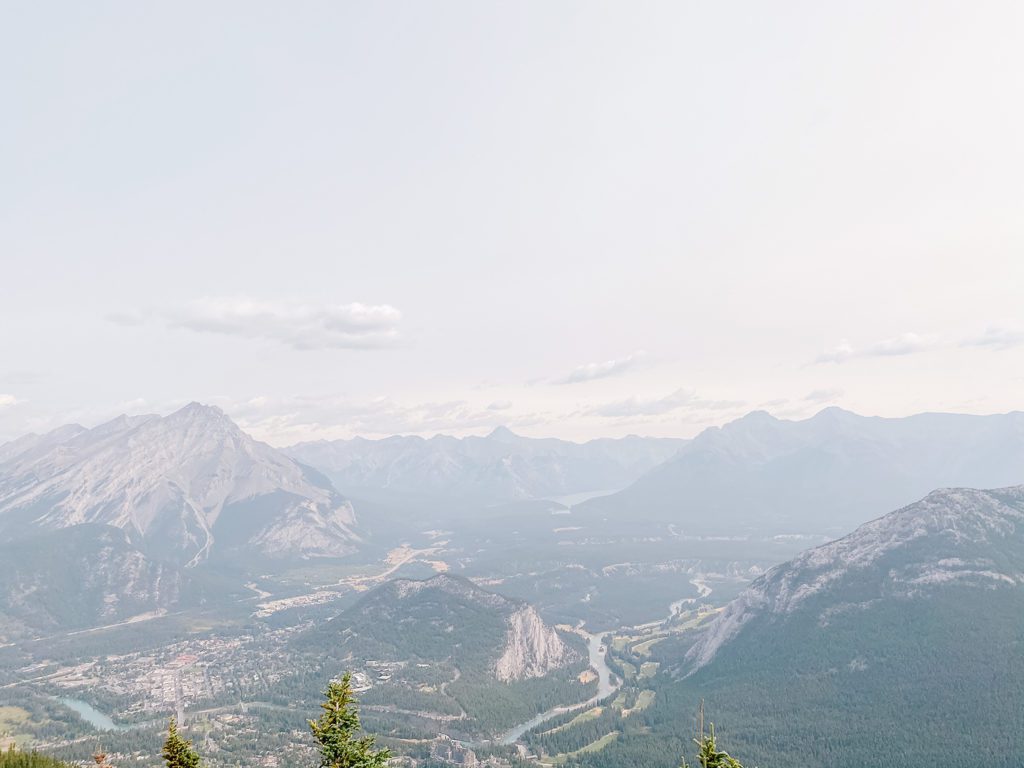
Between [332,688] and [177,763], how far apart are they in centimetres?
1495

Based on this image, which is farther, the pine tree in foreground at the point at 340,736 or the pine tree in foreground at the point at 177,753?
the pine tree in foreground at the point at 340,736

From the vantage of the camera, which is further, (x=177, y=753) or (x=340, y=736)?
(x=340, y=736)

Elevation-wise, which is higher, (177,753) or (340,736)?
(177,753)

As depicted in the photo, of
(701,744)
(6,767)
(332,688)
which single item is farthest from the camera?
(6,767)

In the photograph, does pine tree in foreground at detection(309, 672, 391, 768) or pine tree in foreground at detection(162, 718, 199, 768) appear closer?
pine tree in foreground at detection(162, 718, 199, 768)

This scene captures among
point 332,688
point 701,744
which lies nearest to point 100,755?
point 332,688

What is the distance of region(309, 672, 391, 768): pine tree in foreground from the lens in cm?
6775

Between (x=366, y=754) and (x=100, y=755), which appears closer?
(x=100, y=755)

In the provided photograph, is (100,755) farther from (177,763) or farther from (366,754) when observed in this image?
(366,754)

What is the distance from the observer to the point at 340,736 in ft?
223

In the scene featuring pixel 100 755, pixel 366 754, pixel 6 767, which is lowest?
pixel 6 767

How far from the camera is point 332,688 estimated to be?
232 ft

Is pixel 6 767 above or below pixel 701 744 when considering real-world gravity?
below

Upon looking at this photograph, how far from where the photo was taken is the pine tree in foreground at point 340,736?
67.8m
